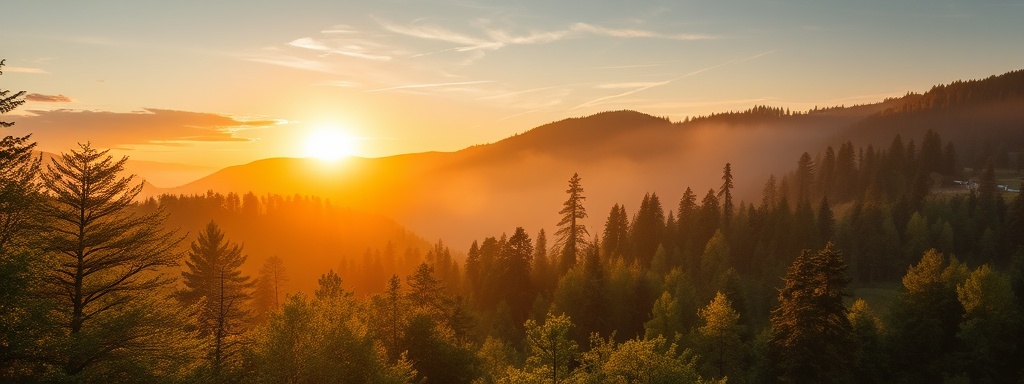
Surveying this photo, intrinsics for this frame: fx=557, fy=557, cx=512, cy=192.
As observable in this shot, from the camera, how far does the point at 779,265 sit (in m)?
79.1

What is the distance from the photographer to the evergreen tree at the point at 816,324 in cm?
3809

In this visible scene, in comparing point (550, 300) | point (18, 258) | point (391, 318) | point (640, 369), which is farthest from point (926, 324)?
point (18, 258)

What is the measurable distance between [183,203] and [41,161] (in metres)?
200

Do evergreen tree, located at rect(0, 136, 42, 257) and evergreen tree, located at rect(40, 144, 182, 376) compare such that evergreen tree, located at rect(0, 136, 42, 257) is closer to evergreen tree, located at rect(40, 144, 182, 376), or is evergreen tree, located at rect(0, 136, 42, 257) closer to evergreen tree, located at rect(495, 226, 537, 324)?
evergreen tree, located at rect(40, 144, 182, 376)

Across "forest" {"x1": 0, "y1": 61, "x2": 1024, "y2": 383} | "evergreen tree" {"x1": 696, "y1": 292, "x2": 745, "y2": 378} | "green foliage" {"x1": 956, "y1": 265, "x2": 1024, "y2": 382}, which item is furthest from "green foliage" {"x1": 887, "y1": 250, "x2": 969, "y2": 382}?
"evergreen tree" {"x1": 696, "y1": 292, "x2": 745, "y2": 378}

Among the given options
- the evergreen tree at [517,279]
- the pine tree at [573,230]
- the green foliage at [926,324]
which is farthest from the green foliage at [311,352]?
the green foliage at [926,324]

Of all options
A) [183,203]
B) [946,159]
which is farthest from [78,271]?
[183,203]

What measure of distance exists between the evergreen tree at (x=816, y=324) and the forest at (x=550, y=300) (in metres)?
0.14

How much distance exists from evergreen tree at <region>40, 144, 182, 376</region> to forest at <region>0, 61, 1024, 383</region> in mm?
80

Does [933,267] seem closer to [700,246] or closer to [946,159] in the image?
[700,246]

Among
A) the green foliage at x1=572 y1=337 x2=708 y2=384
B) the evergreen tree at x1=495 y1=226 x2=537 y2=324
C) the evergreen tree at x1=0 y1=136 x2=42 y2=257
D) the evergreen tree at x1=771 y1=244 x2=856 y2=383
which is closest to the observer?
the evergreen tree at x1=0 y1=136 x2=42 y2=257

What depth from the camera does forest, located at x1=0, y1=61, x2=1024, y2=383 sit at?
20203 millimetres

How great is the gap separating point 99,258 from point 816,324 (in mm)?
41108

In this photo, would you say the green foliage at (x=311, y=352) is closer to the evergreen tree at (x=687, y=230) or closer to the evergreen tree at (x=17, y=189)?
the evergreen tree at (x=17, y=189)
